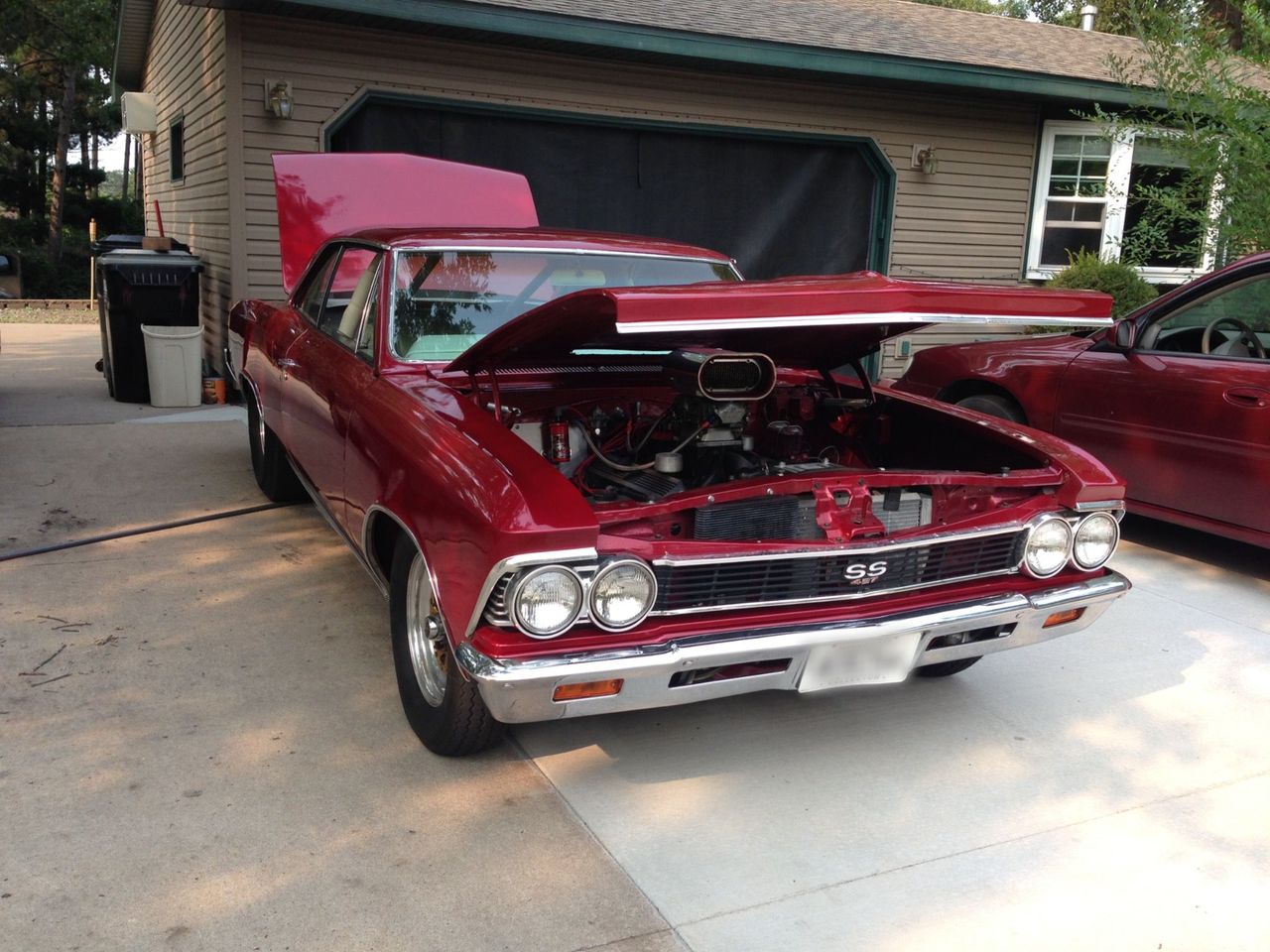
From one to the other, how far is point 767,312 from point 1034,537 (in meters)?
1.19

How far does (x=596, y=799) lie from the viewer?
9.83 ft

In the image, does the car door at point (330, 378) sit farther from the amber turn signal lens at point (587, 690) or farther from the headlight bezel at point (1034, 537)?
the headlight bezel at point (1034, 537)

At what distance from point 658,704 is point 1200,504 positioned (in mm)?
3671

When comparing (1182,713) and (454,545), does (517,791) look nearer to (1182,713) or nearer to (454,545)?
(454,545)

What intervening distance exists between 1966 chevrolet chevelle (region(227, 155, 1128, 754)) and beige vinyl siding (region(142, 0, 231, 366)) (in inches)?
181

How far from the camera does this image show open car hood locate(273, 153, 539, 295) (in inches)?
227

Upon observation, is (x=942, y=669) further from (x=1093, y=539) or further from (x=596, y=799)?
(x=596, y=799)

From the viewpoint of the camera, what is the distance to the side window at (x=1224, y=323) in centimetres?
522

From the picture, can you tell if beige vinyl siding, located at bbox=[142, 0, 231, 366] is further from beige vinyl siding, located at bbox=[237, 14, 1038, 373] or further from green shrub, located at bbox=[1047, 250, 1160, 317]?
green shrub, located at bbox=[1047, 250, 1160, 317]

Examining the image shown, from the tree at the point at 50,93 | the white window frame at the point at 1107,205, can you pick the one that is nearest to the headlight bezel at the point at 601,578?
the white window frame at the point at 1107,205

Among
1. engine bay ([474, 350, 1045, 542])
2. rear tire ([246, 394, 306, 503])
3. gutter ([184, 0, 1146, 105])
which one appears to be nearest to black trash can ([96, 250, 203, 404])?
gutter ([184, 0, 1146, 105])

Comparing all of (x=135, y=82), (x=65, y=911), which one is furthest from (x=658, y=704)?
(x=135, y=82)

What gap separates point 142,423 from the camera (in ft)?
25.9

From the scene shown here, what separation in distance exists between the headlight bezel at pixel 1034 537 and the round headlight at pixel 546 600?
4.88 feet
